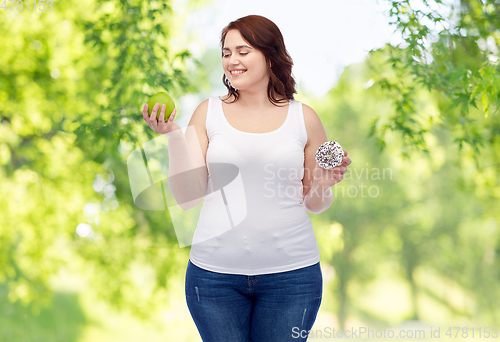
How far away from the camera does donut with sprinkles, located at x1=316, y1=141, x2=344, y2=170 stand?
1.27 metres

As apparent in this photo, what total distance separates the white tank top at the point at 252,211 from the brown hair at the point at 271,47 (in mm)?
228

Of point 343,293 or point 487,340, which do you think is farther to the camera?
point 343,293

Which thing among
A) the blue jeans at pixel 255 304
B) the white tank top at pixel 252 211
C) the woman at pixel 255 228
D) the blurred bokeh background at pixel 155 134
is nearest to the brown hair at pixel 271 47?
the woman at pixel 255 228

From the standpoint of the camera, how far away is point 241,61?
1355 mm

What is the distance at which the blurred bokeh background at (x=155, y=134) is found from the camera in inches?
114

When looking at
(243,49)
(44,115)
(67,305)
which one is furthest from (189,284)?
(67,305)

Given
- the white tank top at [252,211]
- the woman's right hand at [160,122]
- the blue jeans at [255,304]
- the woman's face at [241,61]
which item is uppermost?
the woman's face at [241,61]

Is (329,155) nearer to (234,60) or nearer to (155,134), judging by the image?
(234,60)

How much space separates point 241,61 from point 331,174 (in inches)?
18.8

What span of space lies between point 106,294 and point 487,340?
8.58 meters

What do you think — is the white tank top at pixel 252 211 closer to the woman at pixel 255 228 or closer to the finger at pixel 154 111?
the woman at pixel 255 228

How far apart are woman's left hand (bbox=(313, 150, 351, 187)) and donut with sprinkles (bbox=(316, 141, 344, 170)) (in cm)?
2

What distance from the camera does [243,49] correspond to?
1.35 metres

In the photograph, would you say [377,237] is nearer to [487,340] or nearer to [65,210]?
[487,340]
